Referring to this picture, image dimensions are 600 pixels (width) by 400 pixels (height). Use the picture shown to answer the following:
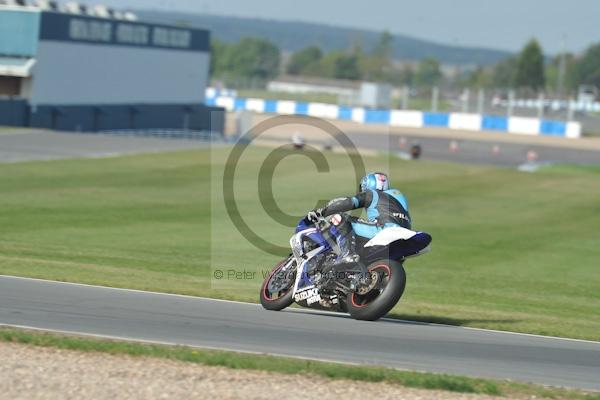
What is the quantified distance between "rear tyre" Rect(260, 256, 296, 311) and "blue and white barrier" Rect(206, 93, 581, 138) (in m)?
73.2

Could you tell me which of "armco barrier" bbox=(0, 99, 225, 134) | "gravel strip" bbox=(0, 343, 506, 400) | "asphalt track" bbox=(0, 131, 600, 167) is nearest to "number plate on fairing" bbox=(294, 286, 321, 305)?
"gravel strip" bbox=(0, 343, 506, 400)

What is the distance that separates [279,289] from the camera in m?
12.3

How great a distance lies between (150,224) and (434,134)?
57643mm

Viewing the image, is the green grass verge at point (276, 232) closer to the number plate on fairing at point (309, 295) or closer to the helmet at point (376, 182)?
the number plate on fairing at point (309, 295)

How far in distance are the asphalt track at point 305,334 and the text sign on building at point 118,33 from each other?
47104 mm

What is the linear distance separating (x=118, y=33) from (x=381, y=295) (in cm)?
5523

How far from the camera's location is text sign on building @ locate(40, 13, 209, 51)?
190 feet

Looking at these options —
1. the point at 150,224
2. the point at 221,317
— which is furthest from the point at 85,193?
the point at 221,317

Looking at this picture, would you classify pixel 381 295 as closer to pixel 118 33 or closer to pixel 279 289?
pixel 279 289

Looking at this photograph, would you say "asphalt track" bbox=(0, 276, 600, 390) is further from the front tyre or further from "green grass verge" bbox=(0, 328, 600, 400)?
"green grass verge" bbox=(0, 328, 600, 400)

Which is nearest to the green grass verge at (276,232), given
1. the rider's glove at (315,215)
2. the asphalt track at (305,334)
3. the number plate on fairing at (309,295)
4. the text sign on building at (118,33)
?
the asphalt track at (305,334)

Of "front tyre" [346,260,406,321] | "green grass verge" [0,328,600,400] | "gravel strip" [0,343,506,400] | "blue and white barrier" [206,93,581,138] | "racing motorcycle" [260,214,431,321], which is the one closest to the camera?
"gravel strip" [0,343,506,400]

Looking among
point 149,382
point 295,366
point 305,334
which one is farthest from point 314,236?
point 149,382

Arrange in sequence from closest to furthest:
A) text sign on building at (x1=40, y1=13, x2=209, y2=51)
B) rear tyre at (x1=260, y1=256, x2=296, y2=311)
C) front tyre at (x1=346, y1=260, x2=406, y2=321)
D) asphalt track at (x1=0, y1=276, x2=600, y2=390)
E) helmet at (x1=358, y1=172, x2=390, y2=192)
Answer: asphalt track at (x1=0, y1=276, x2=600, y2=390) < front tyre at (x1=346, y1=260, x2=406, y2=321) < helmet at (x1=358, y1=172, x2=390, y2=192) < rear tyre at (x1=260, y1=256, x2=296, y2=311) < text sign on building at (x1=40, y1=13, x2=209, y2=51)
